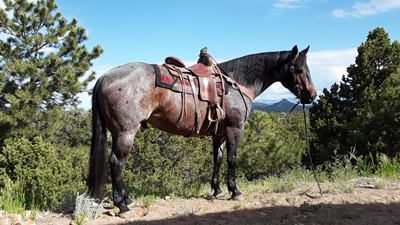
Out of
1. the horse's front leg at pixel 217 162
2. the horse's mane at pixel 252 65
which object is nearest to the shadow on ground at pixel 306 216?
the horse's front leg at pixel 217 162

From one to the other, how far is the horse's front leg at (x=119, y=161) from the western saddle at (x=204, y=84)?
2.64 ft

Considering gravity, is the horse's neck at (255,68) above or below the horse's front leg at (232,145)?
above

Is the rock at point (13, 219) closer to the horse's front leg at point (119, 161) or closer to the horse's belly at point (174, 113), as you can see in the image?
the horse's front leg at point (119, 161)

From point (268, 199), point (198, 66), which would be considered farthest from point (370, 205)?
point (198, 66)

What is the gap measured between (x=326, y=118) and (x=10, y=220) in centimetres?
2156

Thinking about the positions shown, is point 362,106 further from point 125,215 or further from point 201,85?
point 125,215

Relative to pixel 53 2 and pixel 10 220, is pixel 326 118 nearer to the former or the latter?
pixel 53 2

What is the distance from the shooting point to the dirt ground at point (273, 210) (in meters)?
3.17

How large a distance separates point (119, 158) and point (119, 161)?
0.04 metres

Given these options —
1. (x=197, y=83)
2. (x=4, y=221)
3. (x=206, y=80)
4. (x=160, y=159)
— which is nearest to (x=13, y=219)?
(x=4, y=221)

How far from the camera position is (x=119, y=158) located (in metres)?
3.28

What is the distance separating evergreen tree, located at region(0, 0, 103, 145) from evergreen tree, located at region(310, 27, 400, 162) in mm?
15932

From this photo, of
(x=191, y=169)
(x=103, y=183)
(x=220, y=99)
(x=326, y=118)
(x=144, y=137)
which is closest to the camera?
(x=103, y=183)

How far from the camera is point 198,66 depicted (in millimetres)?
4113
